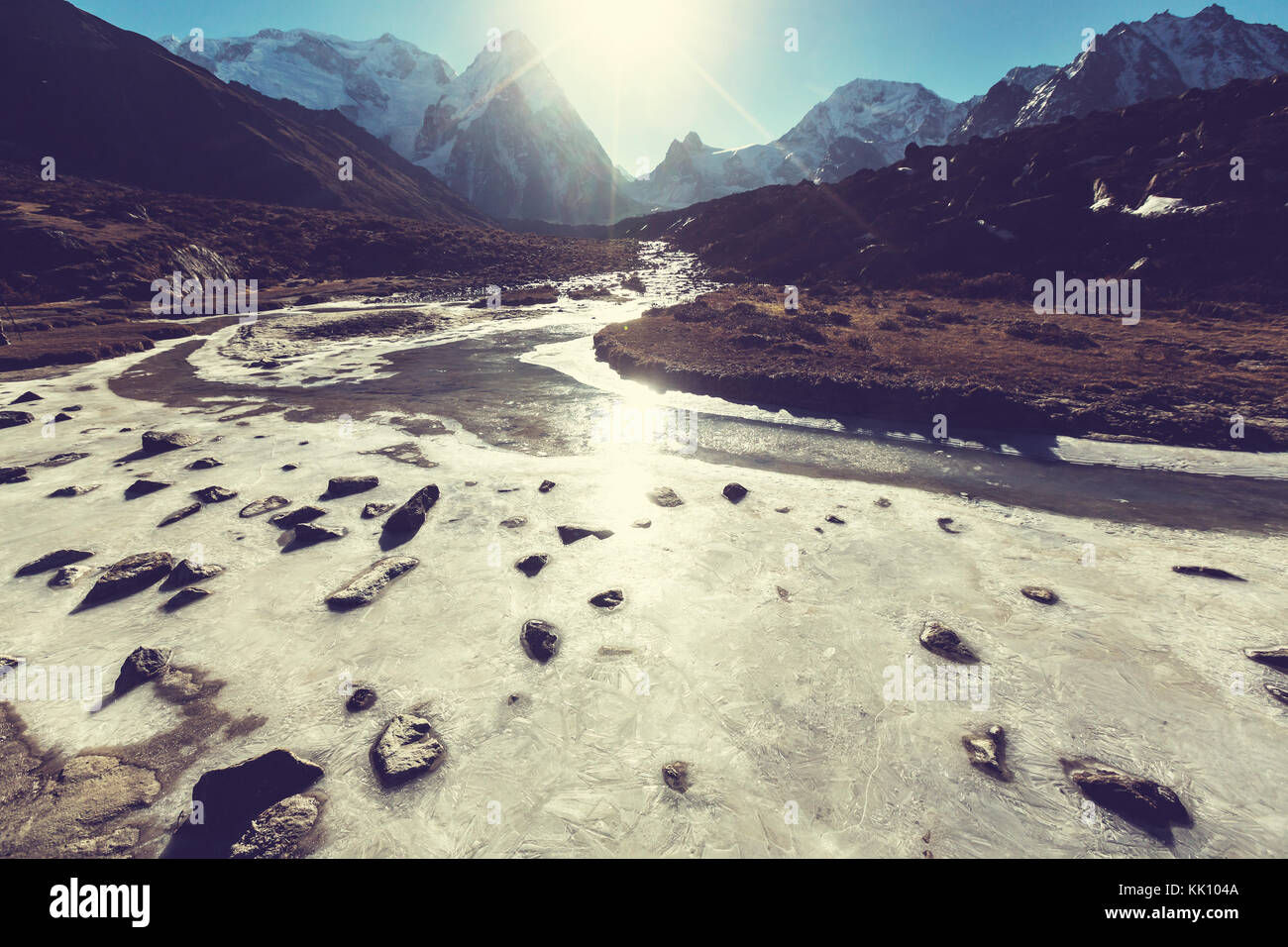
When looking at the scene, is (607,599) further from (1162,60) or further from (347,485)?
(1162,60)

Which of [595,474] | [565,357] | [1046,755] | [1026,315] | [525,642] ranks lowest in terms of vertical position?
[1046,755]

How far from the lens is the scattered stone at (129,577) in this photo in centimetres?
870

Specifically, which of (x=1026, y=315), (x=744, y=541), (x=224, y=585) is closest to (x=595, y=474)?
(x=744, y=541)

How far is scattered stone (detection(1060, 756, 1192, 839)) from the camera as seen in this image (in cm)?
538

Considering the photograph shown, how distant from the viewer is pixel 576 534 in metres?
10.5

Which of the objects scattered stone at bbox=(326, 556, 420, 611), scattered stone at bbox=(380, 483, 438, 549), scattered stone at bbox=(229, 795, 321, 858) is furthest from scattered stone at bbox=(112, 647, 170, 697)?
scattered stone at bbox=(380, 483, 438, 549)

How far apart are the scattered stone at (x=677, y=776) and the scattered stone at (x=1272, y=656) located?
27.6 ft

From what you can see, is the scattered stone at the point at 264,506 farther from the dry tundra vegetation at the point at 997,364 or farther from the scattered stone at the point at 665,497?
the dry tundra vegetation at the point at 997,364

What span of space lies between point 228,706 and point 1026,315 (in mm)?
35233

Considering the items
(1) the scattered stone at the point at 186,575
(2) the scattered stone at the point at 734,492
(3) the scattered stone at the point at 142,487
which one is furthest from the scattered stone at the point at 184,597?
(2) the scattered stone at the point at 734,492

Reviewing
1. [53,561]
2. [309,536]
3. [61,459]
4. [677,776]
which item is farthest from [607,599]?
[61,459]

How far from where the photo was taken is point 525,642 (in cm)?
787

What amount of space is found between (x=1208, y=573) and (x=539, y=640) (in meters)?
11.8

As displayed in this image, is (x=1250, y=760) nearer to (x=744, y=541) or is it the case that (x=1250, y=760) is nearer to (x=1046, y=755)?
(x=1046, y=755)
